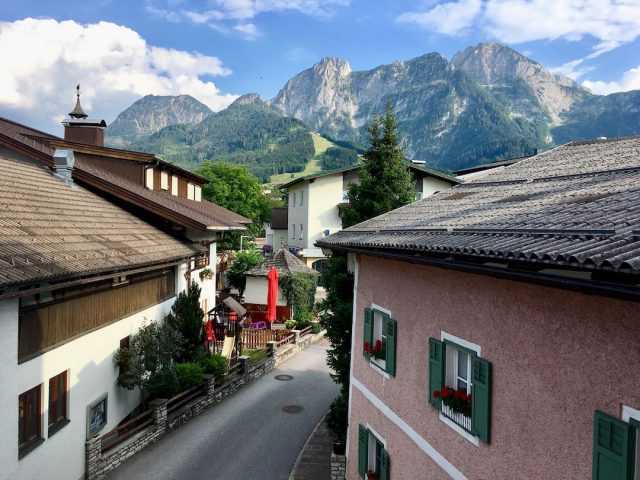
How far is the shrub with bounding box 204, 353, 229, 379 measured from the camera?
17000 mm

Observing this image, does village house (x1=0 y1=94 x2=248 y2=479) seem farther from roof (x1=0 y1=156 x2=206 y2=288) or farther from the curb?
the curb

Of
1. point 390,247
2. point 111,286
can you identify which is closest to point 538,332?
point 390,247

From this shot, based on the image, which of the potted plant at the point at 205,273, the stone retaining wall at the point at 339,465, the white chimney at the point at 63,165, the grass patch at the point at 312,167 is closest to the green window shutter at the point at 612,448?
the stone retaining wall at the point at 339,465

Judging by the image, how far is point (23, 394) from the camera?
8.95 meters

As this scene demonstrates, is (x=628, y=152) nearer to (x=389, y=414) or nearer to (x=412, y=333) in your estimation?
(x=412, y=333)

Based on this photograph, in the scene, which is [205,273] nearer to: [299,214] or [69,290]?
[69,290]

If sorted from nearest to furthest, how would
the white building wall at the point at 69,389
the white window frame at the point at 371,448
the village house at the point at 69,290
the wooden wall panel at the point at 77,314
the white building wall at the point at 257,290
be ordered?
the white building wall at the point at 69,389 < the village house at the point at 69,290 < the wooden wall panel at the point at 77,314 < the white window frame at the point at 371,448 < the white building wall at the point at 257,290

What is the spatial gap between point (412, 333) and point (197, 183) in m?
23.5

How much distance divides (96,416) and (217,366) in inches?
216

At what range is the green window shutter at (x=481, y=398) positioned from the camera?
19.8 feet

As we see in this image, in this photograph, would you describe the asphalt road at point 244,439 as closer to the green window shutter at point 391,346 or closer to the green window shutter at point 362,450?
the green window shutter at point 362,450

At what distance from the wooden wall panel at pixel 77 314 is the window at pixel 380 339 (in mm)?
6071

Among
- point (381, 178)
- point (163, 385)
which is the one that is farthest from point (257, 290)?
point (381, 178)

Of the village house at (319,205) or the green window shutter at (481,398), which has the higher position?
the village house at (319,205)
